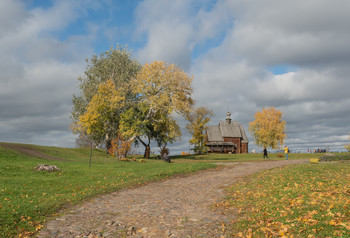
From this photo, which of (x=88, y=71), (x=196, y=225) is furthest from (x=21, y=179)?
(x=88, y=71)

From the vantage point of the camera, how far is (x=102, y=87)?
4762 centimetres

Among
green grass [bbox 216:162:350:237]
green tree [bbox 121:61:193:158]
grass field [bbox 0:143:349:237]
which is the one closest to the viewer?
green grass [bbox 216:162:350:237]

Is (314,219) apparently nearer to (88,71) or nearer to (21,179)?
(21,179)

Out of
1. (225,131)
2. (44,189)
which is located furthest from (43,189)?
(225,131)

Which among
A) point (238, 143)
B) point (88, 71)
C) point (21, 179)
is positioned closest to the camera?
point (21, 179)

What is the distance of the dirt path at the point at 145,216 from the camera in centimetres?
944

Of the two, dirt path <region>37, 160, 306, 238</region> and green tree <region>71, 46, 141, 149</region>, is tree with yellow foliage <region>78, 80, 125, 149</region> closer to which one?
green tree <region>71, 46, 141, 149</region>

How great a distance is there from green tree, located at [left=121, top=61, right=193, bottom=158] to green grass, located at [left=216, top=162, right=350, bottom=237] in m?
30.1

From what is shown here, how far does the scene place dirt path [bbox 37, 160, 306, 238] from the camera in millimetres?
9438

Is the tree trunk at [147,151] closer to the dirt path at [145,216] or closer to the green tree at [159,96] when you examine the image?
the green tree at [159,96]

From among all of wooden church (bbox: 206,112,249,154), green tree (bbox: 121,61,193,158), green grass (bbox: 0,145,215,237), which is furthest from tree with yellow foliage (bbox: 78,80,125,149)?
wooden church (bbox: 206,112,249,154)

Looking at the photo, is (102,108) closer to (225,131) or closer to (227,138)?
(225,131)

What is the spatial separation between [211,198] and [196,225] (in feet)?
15.8

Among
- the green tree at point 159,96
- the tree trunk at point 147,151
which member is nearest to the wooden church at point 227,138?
the tree trunk at point 147,151
